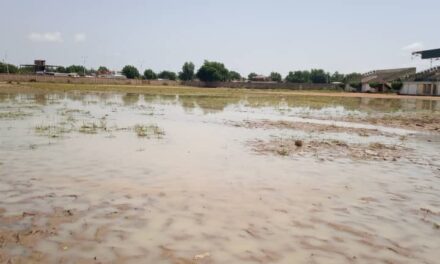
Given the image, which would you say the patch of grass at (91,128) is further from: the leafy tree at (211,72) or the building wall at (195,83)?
the leafy tree at (211,72)

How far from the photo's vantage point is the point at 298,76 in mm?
158250

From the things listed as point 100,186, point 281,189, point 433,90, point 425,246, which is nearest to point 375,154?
point 281,189

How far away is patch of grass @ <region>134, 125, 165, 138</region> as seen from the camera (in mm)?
16438

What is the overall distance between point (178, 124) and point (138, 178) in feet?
39.3

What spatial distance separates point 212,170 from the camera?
10586 millimetres

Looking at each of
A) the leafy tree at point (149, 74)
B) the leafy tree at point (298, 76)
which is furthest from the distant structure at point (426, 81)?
the leafy tree at point (149, 74)

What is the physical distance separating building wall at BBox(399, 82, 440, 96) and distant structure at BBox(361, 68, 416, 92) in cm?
545

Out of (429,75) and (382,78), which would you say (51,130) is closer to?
(429,75)

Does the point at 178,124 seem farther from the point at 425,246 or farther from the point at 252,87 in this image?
the point at 252,87

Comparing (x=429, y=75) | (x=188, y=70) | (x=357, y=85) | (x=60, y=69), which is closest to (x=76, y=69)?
(x=60, y=69)

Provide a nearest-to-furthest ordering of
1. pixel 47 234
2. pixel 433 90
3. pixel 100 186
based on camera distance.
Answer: pixel 47 234, pixel 100 186, pixel 433 90

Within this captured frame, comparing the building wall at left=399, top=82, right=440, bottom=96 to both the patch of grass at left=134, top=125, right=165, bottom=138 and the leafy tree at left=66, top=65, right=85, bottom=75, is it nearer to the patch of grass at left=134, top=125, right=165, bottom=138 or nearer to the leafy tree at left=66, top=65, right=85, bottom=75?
the patch of grass at left=134, top=125, right=165, bottom=138

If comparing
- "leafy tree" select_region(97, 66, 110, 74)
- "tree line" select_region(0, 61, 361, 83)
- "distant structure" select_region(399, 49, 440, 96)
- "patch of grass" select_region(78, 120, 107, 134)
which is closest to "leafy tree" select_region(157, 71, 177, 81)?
"tree line" select_region(0, 61, 361, 83)

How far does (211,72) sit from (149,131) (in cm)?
11225
